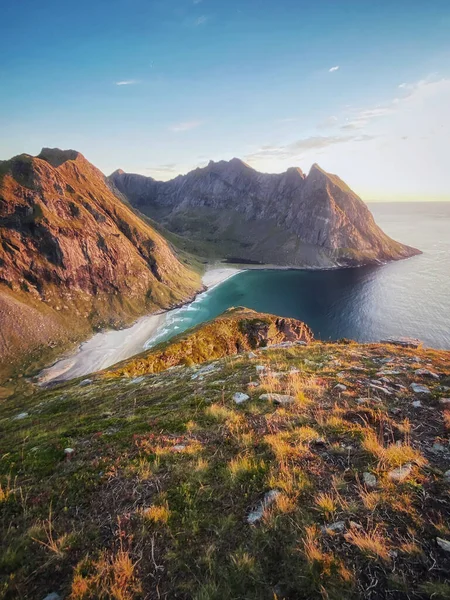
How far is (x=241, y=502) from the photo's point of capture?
19.5 ft

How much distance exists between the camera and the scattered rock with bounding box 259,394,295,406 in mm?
10334

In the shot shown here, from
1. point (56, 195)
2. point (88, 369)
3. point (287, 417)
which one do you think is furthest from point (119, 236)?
point (287, 417)

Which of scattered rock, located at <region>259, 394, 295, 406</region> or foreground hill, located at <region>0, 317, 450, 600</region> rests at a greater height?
foreground hill, located at <region>0, 317, 450, 600</region>

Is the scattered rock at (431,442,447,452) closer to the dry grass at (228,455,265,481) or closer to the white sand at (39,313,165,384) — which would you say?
the dry grass at (228,455,265,481)

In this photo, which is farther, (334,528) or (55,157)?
(55,157)

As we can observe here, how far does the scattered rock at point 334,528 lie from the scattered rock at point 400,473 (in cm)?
178

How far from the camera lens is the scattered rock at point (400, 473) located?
5957 millimetres

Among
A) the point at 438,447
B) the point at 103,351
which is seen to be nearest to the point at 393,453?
the point at 438,447

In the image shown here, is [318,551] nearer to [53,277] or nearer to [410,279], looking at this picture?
[53,277]

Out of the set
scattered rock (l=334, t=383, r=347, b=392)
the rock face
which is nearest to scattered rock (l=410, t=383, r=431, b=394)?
scattered rock (l=334, t=383, r=347, b=392)

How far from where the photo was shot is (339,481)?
603 centimetres

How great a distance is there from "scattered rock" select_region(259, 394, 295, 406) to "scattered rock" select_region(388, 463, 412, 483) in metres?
4.32

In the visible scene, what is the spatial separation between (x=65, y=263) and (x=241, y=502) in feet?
523

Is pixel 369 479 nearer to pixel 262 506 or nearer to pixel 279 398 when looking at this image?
pixel 262 506
